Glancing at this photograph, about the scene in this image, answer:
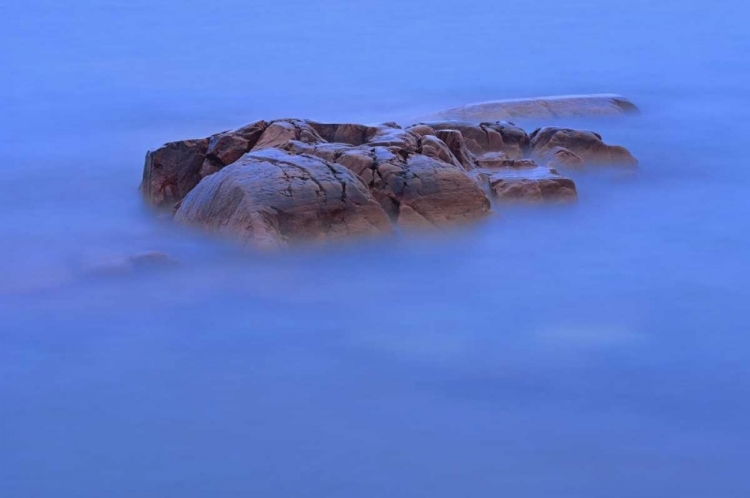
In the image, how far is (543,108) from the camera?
11.0 meters

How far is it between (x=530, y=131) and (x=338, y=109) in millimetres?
2245

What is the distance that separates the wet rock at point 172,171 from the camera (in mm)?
8008

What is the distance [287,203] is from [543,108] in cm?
476

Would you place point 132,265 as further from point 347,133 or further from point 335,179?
point 347,133

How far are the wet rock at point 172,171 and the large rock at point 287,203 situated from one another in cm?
83

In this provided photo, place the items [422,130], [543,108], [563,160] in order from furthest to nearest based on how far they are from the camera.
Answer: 1. [543,108]
2. [563,160]
3. [422,130]

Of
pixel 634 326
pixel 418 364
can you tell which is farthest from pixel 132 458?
pixel 634 326

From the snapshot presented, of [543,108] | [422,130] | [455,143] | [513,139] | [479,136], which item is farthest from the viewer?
[543,108]

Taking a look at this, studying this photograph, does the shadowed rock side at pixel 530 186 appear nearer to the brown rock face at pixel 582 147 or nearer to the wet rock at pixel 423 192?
the wet rock at pixel 423 192

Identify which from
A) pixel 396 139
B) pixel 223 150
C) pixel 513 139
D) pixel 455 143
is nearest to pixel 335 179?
pixel 396 139

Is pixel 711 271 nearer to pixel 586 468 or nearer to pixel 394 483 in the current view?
pixel 586 468

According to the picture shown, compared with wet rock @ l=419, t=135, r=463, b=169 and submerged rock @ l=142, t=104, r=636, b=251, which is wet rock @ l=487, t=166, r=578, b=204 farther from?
wet rock @ l=419, t=135, r=463, b=169

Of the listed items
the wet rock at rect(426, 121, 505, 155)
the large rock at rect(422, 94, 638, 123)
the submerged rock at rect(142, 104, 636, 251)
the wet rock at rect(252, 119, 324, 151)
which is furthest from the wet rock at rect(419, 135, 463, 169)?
the large rock at rect(422, 94, 638, 123)

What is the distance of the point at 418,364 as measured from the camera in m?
5.55
